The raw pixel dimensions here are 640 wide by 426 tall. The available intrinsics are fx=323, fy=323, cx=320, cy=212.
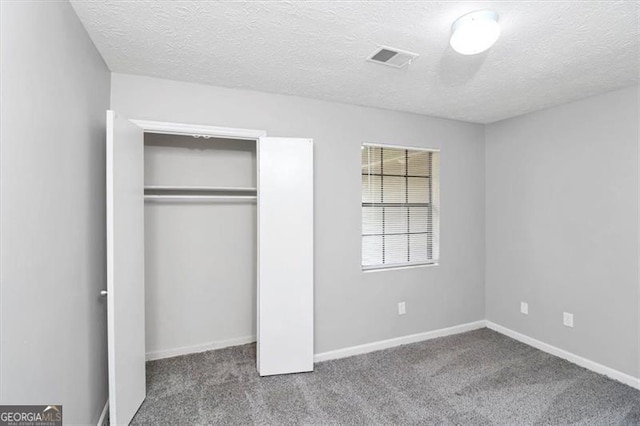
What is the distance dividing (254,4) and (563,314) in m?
3.64

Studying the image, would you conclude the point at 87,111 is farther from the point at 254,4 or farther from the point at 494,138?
the point at 494,138

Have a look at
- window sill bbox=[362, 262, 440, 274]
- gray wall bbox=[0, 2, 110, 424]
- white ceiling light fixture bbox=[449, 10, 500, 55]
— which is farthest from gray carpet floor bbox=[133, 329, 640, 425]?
white ceiling light fixture bbox=[449, 10, 500, 55]

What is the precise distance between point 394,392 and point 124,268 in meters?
2.13

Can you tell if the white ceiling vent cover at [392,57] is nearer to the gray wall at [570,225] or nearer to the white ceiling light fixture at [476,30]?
the white ceiling light fixture at [476,30]

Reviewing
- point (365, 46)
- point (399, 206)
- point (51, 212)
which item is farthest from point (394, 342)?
point (51, 212)

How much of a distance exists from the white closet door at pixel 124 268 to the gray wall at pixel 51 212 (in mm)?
128

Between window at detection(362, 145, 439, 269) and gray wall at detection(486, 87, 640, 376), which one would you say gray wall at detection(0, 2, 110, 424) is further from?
gray wall at detection(486, 87, 640, 376)

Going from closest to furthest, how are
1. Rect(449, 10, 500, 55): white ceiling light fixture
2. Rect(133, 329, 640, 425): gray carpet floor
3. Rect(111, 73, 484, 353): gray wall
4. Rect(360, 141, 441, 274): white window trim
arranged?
Rect(449, 10, 500, 55): white ceiling light fixture < Rect(133, 329, 640, 425): gray carpet floor < Rect(111, 73, 484, 353): gray wall < Rect(360, 141, 441, 274): white window trim

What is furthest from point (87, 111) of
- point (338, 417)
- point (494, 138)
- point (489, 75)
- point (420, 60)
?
point (494, 138)

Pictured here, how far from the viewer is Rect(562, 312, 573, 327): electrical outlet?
302 centimetres

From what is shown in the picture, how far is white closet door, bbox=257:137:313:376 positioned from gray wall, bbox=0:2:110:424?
112 cm

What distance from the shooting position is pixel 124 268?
2.04 meters

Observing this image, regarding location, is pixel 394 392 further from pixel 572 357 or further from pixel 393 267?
pixel 572 357
